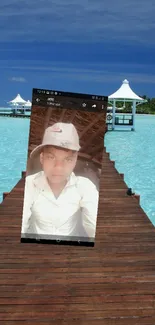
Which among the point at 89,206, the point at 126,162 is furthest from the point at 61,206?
the point at 126,162

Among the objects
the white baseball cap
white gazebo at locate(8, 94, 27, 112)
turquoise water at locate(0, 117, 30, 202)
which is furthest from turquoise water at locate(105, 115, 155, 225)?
white gazebo at locate(8, 94, 27, 112)

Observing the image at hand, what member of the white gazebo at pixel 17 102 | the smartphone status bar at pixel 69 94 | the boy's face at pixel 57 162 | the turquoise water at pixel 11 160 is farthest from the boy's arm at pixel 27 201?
the white gazebo at pixel 17 102

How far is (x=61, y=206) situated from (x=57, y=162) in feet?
1.47

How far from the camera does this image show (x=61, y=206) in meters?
4.27

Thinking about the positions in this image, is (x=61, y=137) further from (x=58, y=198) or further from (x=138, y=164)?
(x=138, y=164)

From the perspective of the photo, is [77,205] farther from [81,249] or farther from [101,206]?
[101,206]

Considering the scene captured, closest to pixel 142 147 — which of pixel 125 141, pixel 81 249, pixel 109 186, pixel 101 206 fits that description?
pixel 125 141

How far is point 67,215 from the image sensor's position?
14.0 ft

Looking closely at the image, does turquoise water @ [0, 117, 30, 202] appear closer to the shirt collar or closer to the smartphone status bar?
the shirt collar

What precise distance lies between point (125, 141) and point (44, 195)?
20833mm

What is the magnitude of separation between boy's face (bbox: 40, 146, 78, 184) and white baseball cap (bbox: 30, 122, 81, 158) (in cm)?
5

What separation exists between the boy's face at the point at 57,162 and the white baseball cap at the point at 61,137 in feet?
0.17

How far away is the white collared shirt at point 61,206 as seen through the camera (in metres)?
4.24

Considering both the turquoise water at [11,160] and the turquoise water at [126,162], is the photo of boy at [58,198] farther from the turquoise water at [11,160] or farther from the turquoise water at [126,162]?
the turquoise water at [11,160]
